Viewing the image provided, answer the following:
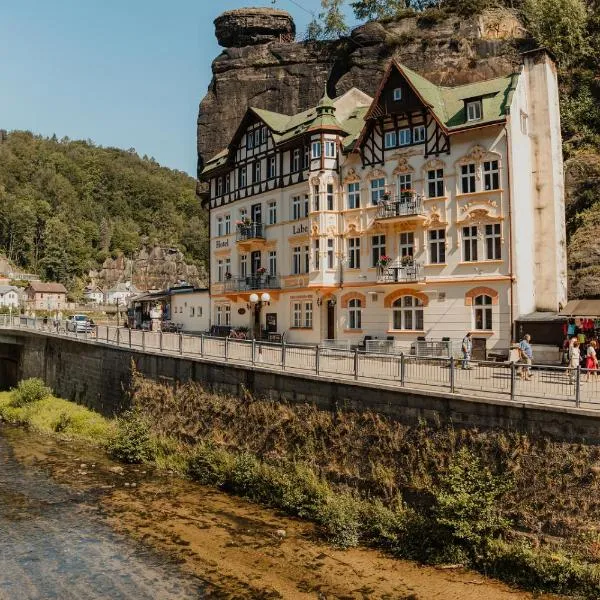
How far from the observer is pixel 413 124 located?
29859mm

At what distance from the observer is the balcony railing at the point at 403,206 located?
1153 inches

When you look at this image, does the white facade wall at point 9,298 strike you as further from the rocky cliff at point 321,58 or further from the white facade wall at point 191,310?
the white facade wall at point 191,310

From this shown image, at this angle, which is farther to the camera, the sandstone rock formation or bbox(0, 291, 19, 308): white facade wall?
bbox(0, 291, 19, 308): white facade wall

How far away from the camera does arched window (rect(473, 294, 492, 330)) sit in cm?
2747

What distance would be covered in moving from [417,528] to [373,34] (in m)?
39.0

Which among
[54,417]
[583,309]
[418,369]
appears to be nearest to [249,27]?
[54,417]

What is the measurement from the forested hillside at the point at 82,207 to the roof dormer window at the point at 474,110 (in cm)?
11605

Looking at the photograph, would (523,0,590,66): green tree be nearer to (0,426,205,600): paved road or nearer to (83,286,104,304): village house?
(0,426,205,600): paved road

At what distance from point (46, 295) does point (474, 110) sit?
105 metres

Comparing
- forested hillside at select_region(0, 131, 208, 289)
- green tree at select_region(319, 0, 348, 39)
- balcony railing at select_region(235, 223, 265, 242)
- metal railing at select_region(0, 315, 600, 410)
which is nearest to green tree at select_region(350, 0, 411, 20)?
green tree at select_region(319, 0, 348, 39)

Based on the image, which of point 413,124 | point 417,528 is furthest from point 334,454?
point 413,124

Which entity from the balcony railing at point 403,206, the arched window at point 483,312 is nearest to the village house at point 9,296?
the balcony railing at point 403,206

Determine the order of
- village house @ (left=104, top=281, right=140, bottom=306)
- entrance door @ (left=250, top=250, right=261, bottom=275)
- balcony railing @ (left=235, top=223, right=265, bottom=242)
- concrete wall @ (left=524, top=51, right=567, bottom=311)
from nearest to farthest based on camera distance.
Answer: concrete wall @ (left=524, top=51, right=567, bottom=311) → balcony railing @ (left=235, top=223, right=265, bottom=242) → entrance door @ (left=250, top=250, right=261, bottom=275) → village house @ (left=104, top=281, right=140, bottom=306)

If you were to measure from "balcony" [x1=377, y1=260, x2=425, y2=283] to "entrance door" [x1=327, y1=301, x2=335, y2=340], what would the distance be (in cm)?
406
